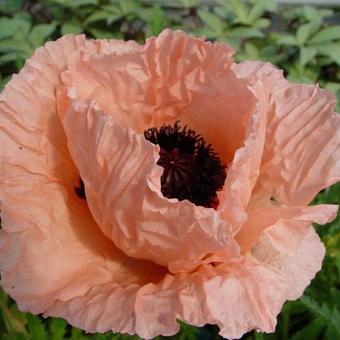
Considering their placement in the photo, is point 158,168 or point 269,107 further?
point 269,107

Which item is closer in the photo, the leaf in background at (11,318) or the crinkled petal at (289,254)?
the crinkled petal at (289,254)

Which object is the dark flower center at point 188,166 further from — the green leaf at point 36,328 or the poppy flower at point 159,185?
the green leaf at point 36,328

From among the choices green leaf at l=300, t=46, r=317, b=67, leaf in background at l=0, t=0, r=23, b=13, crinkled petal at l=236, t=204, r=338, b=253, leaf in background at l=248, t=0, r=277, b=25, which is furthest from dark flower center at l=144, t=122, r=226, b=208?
leaf in background at l=0, t=0, r=23, b=13

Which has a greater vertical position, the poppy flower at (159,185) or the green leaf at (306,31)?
the poppy flower at (159,185)

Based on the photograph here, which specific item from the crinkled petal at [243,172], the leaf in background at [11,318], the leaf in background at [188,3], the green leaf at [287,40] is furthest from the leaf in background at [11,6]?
the crinkled petal at [243,172]

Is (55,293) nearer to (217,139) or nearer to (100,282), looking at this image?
(100,282)

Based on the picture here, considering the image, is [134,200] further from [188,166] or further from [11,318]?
[11,318]

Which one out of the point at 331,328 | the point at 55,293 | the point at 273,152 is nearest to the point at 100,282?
the point at 55,293
